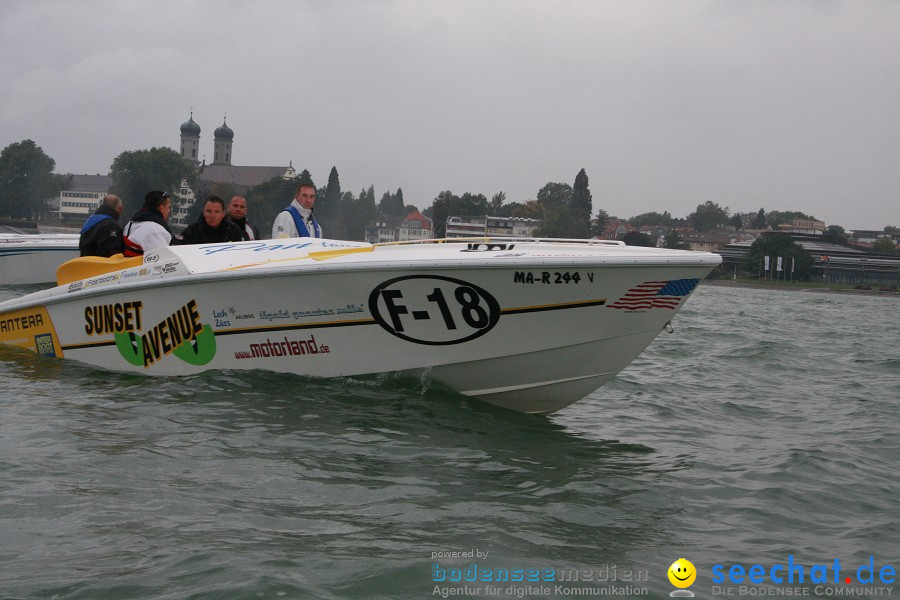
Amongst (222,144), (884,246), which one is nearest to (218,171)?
(222,144)

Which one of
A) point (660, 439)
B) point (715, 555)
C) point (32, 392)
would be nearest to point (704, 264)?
point (660, 439)

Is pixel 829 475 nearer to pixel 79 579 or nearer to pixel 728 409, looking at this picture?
pixel 728 409

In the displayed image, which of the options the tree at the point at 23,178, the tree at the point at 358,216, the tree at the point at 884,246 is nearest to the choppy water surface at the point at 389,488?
the tree at the point at 358,216

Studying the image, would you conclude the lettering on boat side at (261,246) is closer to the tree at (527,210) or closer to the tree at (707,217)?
the tree at (527,210)

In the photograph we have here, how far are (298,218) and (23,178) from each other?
118 metres

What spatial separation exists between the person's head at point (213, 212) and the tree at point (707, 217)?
553 feet

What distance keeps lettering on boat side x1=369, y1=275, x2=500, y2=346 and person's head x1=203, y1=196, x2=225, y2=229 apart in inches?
87.6

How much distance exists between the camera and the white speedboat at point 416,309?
Result: 5.61 m

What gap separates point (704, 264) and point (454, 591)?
120 inches

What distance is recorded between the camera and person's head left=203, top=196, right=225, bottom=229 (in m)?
7.53

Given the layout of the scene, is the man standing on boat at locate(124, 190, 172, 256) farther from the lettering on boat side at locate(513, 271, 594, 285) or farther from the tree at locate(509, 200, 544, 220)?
the tree at locate(509, 200, 544, 220)

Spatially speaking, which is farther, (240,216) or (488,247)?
(240,216)

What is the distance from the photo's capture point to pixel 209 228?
7.54 metres

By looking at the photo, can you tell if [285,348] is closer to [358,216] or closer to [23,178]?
[358,216]
